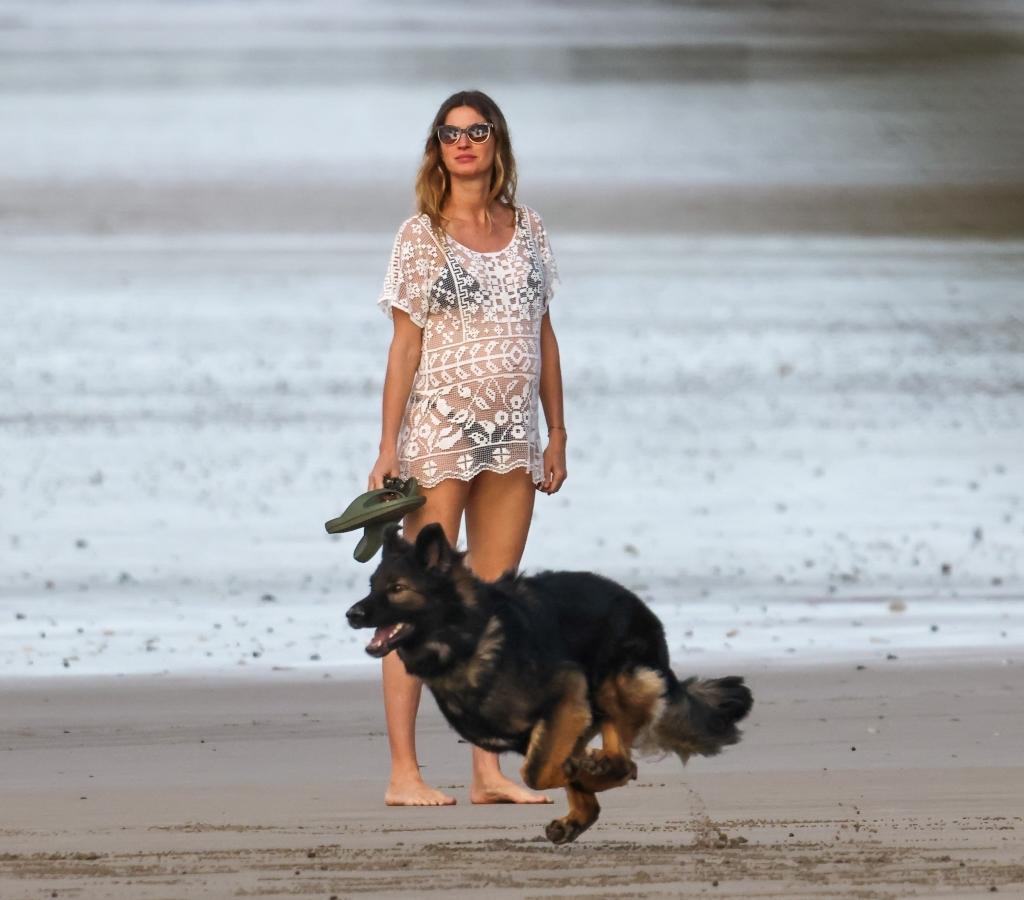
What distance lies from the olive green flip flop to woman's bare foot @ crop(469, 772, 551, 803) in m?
0.73

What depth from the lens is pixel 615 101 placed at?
21828mm

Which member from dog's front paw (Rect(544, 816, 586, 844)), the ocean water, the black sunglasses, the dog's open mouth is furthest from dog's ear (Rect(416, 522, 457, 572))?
the ocean water

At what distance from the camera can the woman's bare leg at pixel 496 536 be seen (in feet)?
18.0

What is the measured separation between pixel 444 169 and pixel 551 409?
0.68 m

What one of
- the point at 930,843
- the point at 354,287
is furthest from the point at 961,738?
the point at 354,287

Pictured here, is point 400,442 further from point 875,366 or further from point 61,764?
point 875,366

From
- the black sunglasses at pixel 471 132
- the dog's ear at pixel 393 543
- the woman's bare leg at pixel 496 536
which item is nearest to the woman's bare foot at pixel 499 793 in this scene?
the woman's bare leg at pixel 496 536

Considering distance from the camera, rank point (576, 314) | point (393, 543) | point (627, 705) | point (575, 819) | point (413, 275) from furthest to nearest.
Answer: point (576, 314) < point (413, 275) < point (627, 705) < point (575, 819) < point (393, 543)

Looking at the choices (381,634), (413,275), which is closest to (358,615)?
(381,634)

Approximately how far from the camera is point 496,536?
5551mm

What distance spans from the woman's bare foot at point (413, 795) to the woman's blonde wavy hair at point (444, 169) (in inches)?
55.0

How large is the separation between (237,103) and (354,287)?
6933 mm

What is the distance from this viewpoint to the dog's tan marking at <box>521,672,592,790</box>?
15.5 feet

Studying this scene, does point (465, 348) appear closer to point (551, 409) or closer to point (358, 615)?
point (551, 409)
